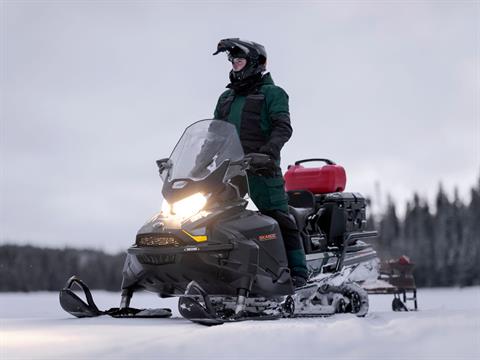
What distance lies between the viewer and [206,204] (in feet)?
18.4

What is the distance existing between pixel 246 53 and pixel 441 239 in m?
49.7

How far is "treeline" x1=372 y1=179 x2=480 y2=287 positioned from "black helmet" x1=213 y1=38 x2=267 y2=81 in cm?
4549

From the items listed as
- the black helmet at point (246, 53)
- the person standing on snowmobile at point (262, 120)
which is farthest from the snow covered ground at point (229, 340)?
the black helmet at point (246, 53)

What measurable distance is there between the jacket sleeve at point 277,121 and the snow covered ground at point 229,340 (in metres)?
1.69

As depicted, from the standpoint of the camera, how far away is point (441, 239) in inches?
2085

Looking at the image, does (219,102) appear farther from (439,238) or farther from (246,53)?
(439,238)

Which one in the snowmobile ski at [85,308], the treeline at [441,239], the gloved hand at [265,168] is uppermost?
the gloved hand at [265,168]

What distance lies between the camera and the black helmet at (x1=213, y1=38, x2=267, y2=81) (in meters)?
6.30

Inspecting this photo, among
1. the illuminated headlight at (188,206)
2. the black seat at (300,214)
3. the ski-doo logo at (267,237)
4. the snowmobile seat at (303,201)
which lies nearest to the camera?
the illuminated headlight at (188,206)

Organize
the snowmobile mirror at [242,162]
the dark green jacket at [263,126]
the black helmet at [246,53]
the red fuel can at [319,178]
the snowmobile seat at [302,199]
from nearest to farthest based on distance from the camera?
the snowmobile mirror at [242,162], the dark green jacket at [263,126], the black helmet at [246,53], the snowmobile seat at [302,199], the red fuel can at [319,178]

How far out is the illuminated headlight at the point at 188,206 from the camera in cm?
554

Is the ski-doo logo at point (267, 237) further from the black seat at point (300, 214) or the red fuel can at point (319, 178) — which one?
the red fuel can at point (319, 178)

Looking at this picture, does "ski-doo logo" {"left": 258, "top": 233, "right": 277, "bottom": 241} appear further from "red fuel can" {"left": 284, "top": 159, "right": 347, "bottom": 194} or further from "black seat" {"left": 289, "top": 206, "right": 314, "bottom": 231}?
"red fuel can" {"left": 284, "top": 159, "right": 347, "bottom": 194}

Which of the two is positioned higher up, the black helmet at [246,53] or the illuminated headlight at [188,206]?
the black helmet at [246,53]
